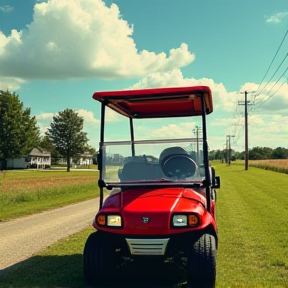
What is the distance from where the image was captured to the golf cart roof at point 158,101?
5871mm

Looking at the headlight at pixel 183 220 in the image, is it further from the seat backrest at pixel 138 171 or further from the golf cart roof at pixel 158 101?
the golf cart roof at pixel 158 101

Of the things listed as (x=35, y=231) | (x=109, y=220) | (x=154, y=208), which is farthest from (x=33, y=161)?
(x=154, y=208)

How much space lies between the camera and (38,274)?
6.21 metres

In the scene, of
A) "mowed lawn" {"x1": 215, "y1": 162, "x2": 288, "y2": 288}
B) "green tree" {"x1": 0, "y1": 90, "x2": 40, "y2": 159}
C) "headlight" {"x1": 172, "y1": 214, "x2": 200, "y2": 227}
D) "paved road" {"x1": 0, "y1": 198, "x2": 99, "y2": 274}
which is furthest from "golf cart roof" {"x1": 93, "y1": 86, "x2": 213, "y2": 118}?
"green tree" {"x1": 0, "y1": 90, "x2": 40, "y2": 159}

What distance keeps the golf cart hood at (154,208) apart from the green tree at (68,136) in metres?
80.0

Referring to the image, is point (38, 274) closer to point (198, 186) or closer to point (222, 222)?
point (198, 186)

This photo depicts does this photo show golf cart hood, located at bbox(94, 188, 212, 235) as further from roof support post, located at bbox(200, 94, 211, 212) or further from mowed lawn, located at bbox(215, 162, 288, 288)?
mowed lawn, located at bbox(215, 162, 288, 288)

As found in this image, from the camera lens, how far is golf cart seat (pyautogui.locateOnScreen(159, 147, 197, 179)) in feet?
19.5

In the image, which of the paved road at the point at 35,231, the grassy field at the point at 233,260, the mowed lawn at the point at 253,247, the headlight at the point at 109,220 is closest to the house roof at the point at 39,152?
the paved road at the point at 35,231

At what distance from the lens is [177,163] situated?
607cm

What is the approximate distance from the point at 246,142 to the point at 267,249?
5535 cm

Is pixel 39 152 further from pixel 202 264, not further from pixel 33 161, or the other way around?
pixel 202 264

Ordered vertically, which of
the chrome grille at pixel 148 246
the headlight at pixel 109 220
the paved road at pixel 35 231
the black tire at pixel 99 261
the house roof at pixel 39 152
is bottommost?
the paved road at pixel 35 231

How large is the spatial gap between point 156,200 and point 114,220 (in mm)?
581
